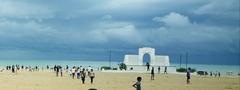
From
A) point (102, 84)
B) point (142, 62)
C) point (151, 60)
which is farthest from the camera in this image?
point (142, 62)

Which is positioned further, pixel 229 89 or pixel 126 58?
pixel 126 58

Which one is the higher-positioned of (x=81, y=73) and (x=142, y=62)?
(x=142, y=62)

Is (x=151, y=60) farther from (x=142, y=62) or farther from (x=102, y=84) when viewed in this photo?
(x=102, y=84)

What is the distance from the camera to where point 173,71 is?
87.8m

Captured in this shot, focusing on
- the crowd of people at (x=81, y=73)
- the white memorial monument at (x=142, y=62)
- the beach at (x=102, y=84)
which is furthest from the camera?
the white memorial monument at (x=142, y=62)

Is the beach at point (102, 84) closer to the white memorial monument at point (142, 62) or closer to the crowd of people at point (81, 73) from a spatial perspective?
the crowd of people at point (81, 73)

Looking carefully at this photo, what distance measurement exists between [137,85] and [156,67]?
219 ft

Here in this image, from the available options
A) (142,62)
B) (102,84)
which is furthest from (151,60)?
(102,84)

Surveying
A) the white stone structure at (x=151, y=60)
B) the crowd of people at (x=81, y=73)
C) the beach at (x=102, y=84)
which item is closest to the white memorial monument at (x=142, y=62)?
the white stone structure at (x=151, y=60)

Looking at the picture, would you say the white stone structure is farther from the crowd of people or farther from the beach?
the beach

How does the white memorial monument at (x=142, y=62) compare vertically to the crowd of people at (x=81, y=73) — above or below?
above

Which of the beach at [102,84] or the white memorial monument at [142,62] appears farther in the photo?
the white memorial monument at [142,62]

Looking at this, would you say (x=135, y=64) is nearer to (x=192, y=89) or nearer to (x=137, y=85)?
(x=192, y=89)

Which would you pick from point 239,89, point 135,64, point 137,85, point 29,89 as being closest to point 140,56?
point 135,64
